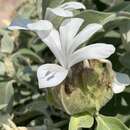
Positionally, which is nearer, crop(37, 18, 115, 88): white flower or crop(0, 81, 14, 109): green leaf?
crop(37, 18, 115, 88): white flower

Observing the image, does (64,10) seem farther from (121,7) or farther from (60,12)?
(121,7)

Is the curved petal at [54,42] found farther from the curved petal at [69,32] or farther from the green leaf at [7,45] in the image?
the green leaf at [7,45]

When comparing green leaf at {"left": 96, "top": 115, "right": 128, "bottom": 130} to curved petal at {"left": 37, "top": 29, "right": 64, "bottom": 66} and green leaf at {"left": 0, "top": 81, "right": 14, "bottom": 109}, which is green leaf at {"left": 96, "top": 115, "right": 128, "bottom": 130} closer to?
curved petal at {"left": 37, "top": 29, "right": 64, "bottom": 66}

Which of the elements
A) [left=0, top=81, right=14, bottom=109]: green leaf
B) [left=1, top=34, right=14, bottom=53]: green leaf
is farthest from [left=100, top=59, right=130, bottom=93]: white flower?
[left=1, top=34, right=14, bottom=53]: green leaf

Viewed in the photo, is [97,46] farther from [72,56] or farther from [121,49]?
[121,49]

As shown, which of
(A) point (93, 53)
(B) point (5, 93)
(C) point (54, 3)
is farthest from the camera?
(B) point (5, 93)

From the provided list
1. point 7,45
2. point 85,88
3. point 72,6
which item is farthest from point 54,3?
point 7,45
